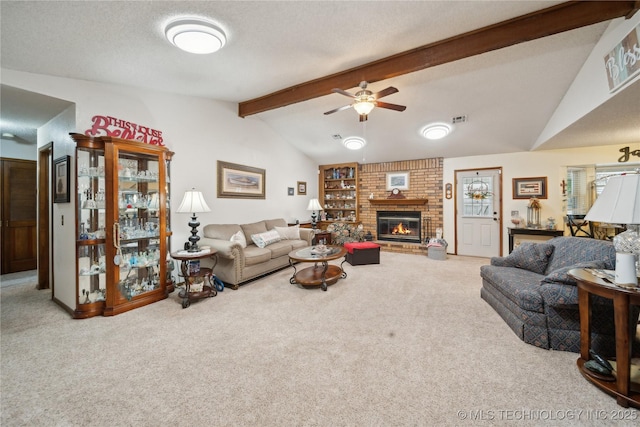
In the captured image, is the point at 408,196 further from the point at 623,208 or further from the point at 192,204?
the point at 192,204

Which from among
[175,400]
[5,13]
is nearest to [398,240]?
[175,400]

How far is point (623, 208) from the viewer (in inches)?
59.7

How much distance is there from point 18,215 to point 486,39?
783 cm

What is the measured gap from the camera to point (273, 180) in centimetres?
583

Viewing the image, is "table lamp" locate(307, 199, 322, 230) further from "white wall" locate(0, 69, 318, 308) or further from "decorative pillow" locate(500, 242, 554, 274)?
"decorative pillow" locate(500, 242, 554, 274)

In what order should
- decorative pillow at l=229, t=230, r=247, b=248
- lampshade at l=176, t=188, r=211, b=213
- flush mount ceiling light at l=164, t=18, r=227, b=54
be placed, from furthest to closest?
decorative pillow at l=229, t=230, r=247, b=248 < lampshade at l=176, t=188, r=211, b=213 < flush mount ceiling light at l=164, t=18, r=227, b=54

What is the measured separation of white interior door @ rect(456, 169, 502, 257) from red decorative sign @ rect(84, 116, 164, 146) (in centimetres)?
626

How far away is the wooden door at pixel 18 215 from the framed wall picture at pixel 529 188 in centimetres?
981

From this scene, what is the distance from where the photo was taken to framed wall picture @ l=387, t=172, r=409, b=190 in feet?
21.6

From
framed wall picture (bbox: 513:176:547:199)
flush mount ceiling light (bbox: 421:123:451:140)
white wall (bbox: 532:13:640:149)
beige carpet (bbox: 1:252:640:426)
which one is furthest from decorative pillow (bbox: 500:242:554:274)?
framed wall picture (bbox: 513:176:547:199)

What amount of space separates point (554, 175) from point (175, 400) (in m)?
7.07

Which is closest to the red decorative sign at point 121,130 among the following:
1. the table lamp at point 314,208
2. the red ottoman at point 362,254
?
the table lamp at point 314,208

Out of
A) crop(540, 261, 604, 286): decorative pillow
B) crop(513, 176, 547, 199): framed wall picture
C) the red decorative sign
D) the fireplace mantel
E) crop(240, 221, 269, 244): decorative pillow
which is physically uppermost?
the red decorative sign

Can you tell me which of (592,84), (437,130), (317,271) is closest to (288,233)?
(317,271)
